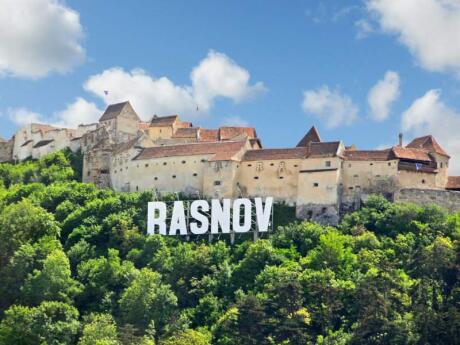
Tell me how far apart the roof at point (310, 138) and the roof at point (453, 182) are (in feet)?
41.3

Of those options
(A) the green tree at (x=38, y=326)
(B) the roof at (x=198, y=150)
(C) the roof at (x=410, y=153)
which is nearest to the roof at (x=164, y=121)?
(B) the roof at (x=198, y=150)

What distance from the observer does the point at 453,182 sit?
86.1 metres

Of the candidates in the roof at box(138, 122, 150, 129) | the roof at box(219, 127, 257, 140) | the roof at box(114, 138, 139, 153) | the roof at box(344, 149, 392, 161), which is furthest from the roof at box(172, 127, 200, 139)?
the roof at box(344, 149, 392, 161)

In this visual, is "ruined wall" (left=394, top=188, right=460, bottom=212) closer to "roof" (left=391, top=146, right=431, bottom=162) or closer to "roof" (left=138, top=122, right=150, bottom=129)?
"roof" (left=391, top=146, right=431, bottom=162)

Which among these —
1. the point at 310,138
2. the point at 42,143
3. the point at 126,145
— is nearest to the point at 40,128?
the point at 42,143

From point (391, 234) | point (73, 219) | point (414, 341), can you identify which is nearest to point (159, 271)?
point (73, 219)

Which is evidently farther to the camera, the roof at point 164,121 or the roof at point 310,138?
the roof at point 164,121

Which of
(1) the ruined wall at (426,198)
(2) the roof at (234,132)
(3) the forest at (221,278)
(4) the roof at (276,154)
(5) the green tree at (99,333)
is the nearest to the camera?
(3) the forest at (221,278)

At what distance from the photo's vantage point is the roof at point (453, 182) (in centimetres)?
8550

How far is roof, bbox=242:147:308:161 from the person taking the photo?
84.0 m

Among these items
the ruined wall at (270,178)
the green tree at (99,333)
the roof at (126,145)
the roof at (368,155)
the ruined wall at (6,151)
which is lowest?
the green tree at (99,333)

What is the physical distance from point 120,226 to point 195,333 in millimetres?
21558

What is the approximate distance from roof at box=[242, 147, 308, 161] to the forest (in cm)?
523

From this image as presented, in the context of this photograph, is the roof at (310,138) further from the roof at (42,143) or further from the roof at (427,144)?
the roof at (42,143)
